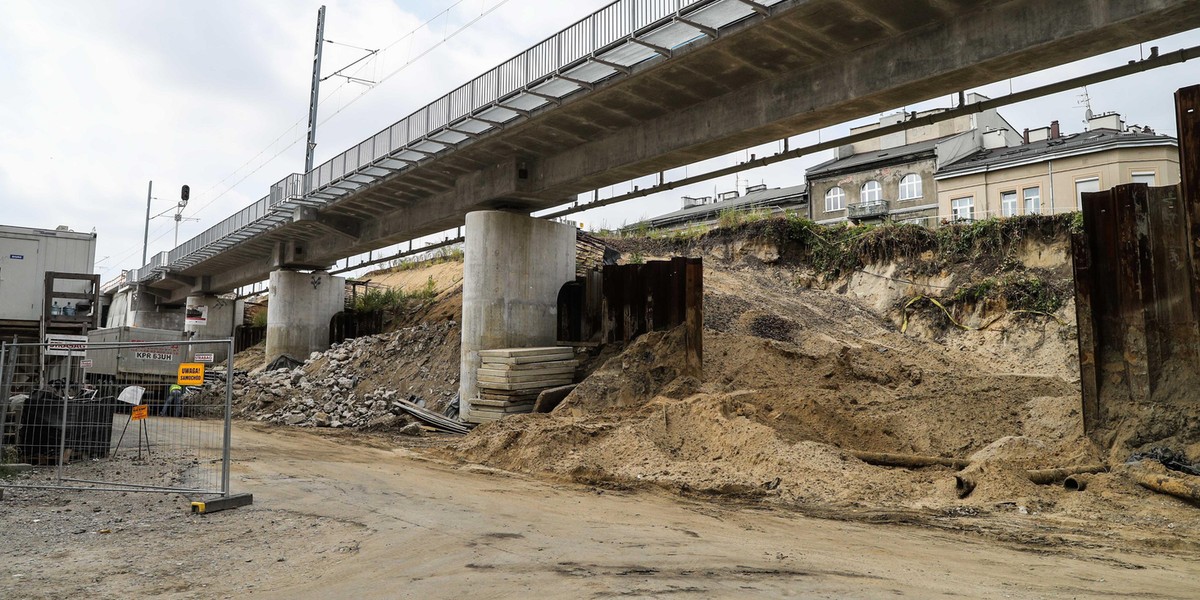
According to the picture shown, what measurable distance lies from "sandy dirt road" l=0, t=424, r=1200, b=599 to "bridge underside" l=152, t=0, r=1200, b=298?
279 inches

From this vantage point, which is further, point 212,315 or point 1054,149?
point 212,315

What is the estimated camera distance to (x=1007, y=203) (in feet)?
124

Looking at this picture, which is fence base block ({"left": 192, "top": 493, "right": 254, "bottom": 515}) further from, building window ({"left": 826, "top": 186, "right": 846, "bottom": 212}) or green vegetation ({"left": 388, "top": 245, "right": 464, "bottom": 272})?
building window ({"left": 826, "top": 186, "right": 846, "bottom": 212})

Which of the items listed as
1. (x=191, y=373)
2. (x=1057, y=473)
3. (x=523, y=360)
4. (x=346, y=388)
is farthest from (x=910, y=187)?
(x=191, y=373)

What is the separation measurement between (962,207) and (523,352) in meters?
31.6

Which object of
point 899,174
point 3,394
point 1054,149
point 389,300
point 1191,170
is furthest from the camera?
point 899,174

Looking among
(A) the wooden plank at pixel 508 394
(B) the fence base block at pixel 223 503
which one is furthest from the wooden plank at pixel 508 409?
(B) the fence base block at pixel 223 503

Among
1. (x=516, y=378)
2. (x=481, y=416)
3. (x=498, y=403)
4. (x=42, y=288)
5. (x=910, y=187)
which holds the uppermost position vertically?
(x=910, y=187)

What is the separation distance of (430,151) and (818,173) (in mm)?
33906

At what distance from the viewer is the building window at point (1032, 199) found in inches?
1415

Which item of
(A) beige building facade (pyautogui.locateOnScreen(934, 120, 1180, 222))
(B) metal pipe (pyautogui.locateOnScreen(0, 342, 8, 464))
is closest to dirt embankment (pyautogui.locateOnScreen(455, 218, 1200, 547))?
(B) metal pipe (pyautogui.locateOnScreen(0, 342, 8, 464))

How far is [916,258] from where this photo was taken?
26578 millimetres

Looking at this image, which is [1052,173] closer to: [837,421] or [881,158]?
[881,158]

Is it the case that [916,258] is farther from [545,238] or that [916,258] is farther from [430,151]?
[430,151]
